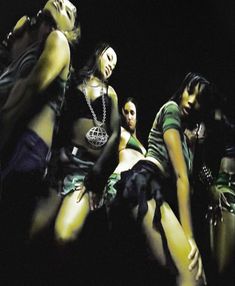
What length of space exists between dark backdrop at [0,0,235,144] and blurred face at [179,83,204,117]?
0.10m

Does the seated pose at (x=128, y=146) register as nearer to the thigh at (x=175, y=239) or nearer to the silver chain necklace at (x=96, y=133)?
the silver chain necklace at (x=96, y=133)

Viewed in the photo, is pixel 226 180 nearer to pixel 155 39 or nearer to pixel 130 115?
pixel 130 115

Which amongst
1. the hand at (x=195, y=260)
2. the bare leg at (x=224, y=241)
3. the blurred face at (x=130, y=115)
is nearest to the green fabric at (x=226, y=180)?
the bare leg at (x=224, y=241)

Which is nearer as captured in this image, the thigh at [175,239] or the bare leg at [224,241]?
the thigh at [175,239]

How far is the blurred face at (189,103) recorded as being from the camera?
3645 millimetres

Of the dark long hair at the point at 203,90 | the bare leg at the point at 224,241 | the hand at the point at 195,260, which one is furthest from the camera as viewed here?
the dark long hair at the point at 203,90

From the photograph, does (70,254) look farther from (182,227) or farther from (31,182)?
(182,227)

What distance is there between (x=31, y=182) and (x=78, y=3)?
1148 millimetres

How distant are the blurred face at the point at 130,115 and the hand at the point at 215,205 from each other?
30.8 inches

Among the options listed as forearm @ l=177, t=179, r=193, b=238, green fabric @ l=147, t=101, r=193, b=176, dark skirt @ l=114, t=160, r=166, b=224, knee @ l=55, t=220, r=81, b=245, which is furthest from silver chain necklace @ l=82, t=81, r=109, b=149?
forearm @ l=177, t=179, r=193, b=238

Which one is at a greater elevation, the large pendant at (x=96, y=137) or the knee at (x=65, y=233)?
the large pendant at (x=96, y=137)

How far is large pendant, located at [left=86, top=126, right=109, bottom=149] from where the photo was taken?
311 cm

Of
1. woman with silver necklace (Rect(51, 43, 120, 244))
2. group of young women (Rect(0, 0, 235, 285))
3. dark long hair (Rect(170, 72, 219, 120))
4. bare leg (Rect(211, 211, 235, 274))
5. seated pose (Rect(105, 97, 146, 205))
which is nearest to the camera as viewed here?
group of young women (Rect(0, 0, 235, 285))

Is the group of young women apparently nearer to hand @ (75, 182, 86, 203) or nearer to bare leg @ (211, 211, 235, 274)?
hand @ (75, 182, 86, 203)
